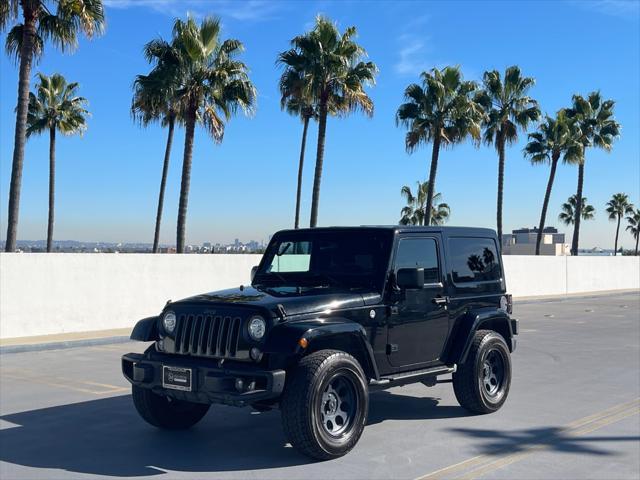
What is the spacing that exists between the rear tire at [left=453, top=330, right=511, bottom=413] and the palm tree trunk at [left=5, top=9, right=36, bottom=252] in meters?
13.7

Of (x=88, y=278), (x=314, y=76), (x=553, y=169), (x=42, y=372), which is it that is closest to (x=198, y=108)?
(x=314, y=76)

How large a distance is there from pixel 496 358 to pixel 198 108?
61.6 feet

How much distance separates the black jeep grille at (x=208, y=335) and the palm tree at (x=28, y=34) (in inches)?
517

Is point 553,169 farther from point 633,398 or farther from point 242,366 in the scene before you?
point 242,366

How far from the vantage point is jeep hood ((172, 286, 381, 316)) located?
620cm

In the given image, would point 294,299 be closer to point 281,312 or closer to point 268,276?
point 281,312

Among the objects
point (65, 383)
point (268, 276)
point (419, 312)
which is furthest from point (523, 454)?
point (65, 383)

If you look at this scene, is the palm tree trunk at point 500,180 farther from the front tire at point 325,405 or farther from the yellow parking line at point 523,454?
the front tire at point 325,405

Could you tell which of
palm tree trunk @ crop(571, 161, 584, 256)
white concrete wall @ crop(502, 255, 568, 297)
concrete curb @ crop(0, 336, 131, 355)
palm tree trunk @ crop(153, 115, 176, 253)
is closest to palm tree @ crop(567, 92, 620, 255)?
palm tree trunk @ crop(571, 161, 584, 256)

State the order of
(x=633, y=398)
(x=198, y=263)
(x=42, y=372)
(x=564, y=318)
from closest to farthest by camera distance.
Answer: (x=633, y=398) → (x=42, y=372) → (x=198, y=263) → (x=564, y=318)

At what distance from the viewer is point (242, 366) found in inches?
237

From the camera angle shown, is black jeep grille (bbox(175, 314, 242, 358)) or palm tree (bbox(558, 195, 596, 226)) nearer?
black jeep grille (bbox(175, 314, 242, 358))

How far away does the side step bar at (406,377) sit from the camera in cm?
672

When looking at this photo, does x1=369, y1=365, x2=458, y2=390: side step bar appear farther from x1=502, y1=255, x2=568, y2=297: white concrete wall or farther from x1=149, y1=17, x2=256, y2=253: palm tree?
x1=502, y1=255, x2=568, y2=297: white concrete wall
